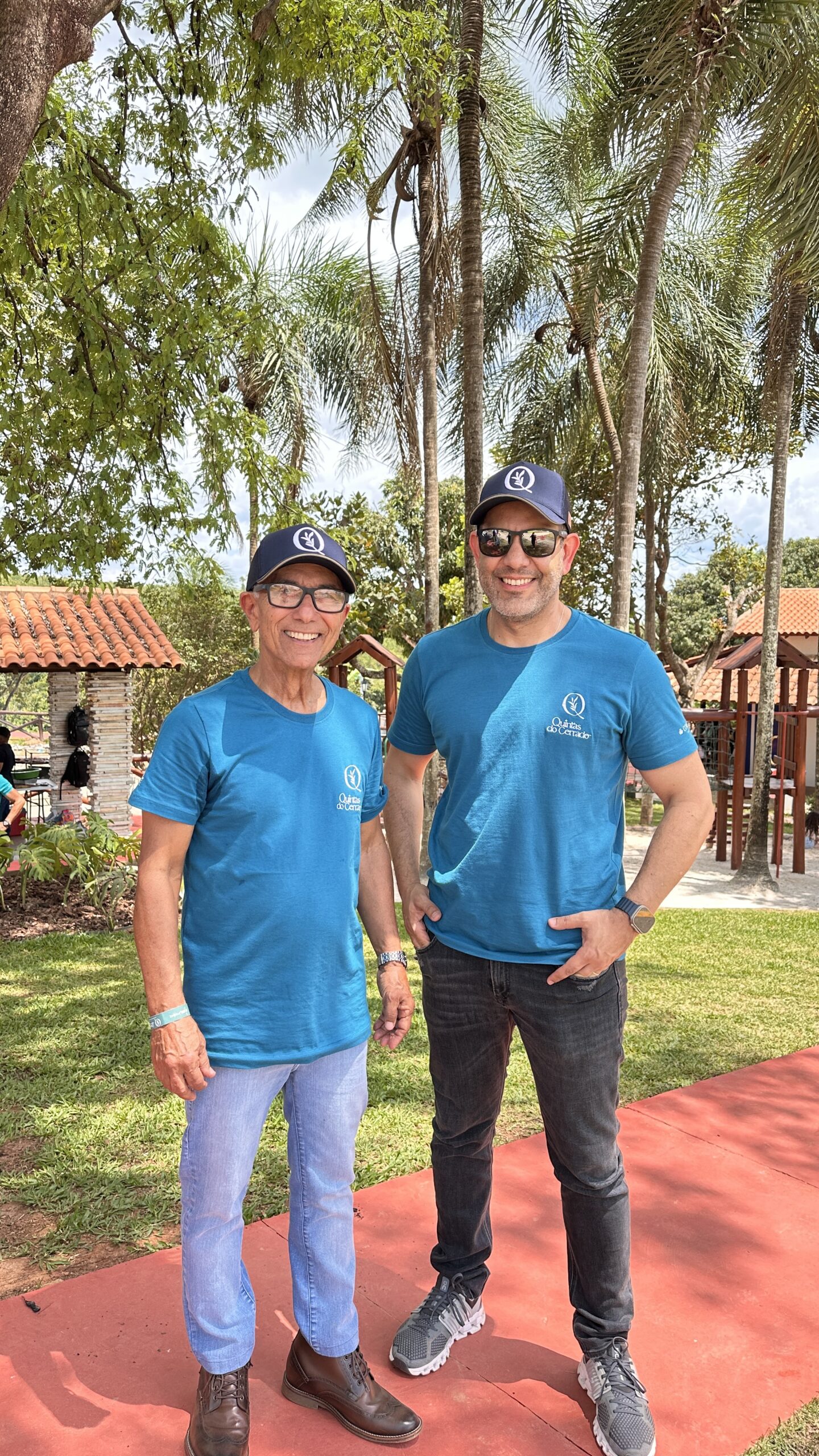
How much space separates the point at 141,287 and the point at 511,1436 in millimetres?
7270

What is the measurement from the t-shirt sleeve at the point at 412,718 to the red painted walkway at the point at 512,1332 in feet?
5.41

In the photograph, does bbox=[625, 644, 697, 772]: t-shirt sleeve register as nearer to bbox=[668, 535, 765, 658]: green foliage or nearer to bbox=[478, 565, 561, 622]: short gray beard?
bbox=[478, 565, 561, 622]: short gray beard

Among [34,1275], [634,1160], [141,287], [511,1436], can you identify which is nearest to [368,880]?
[511,1436]

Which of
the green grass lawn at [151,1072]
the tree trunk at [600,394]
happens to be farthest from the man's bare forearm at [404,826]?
the tree trunk at [600,394]

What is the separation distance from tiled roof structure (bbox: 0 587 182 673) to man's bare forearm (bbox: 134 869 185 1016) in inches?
502

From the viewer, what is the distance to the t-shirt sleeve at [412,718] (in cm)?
298

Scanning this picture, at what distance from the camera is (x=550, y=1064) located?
267cm

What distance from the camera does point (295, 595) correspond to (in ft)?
8.47

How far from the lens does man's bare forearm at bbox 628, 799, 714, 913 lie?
271 cm

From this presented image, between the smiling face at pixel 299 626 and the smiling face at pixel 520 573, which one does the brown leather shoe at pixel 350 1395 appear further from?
the smiling face at pixel 520 573

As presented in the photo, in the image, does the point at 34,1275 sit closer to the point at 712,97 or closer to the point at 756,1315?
the point at 756,1315

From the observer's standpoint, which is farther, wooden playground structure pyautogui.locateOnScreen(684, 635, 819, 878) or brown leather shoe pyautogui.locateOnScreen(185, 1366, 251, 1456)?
A: wooden playground structure pyautogui.locateOnScreen(684, 635, 819, 878)

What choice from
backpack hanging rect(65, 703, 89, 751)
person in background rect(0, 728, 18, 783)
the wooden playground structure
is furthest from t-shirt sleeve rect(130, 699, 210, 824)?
backpack hanging rect(65, 703, 89, 751)

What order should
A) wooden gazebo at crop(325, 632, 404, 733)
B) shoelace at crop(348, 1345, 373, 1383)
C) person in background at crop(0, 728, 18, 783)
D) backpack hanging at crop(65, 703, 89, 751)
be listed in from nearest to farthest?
1. shoelace at crop(348, 1345, 373, 1383)
2. wooden gazebo at crop(325, 632, 404, 733)
3. person in background at crop(0, 728, 18, 783)
4. backpack hanging at crop(65, 703, 89, 751)
